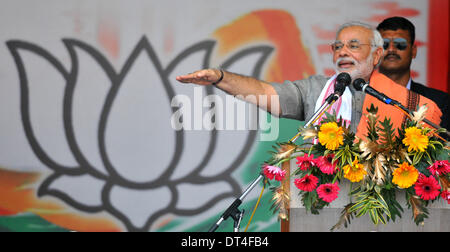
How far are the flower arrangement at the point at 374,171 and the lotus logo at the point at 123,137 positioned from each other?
1794mm

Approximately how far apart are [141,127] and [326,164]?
82.4 inches

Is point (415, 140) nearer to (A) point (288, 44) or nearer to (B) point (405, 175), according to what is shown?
(B) point (405, 175)

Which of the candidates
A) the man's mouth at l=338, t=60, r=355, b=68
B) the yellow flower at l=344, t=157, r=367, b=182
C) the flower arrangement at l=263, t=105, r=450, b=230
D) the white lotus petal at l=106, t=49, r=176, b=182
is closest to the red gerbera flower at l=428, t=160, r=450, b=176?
the flower arrangement at l=263, t=105, r=450, b=230

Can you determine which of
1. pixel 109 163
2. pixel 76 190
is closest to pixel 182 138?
pixel 109 163

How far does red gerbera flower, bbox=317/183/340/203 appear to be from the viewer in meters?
1.71

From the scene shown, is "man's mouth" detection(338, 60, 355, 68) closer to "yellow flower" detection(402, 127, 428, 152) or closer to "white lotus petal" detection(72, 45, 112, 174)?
"yellow flower" detection(402, 127, 428, 152)

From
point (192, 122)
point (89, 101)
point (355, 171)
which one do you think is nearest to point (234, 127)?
point (192, 122)

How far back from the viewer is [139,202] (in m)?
3.65

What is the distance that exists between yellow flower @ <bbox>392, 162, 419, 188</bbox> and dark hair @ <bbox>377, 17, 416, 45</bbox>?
1988 mm
